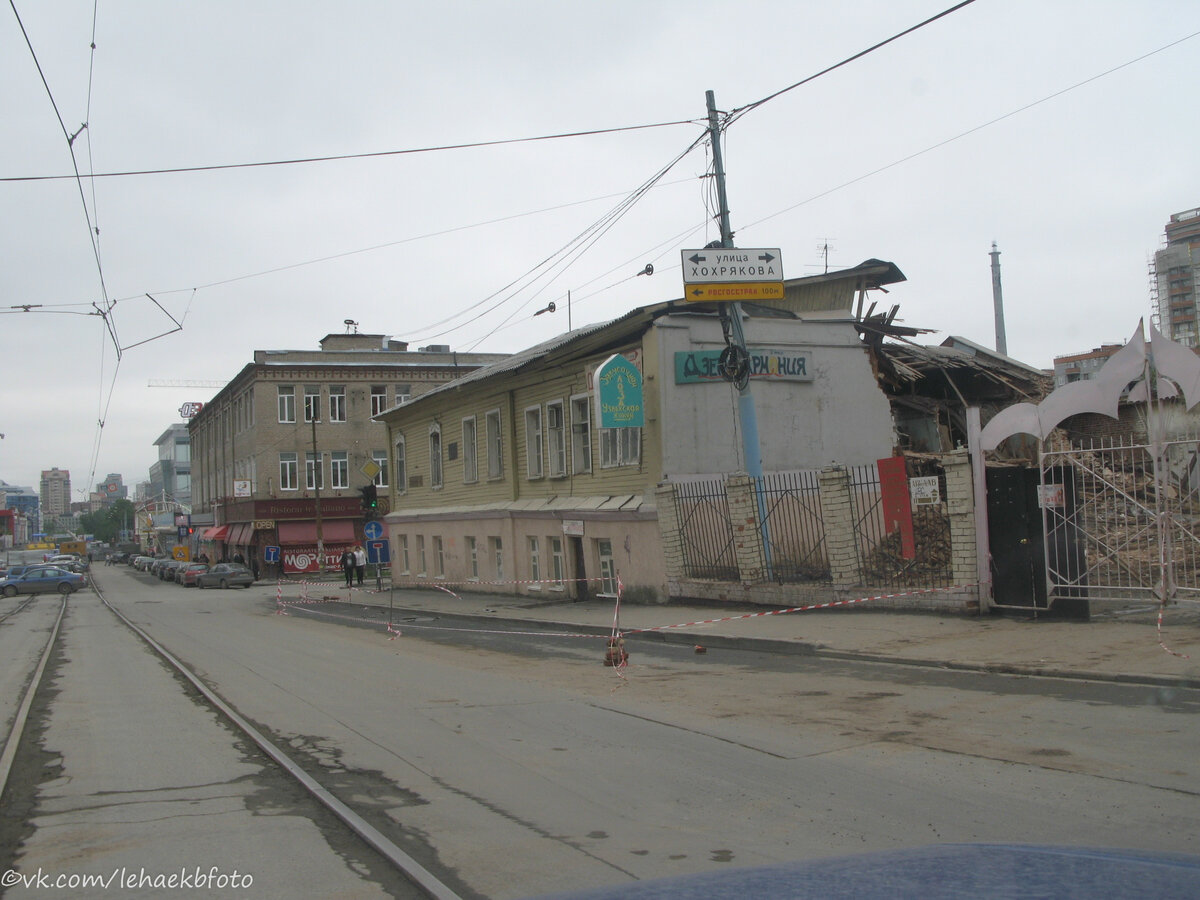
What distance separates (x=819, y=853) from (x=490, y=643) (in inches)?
497

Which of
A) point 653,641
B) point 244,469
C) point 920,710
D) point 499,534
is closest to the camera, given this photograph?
point 920,710

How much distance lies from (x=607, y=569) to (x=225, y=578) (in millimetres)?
32173

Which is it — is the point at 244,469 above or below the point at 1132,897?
above

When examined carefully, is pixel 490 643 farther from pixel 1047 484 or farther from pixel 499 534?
pixel 499 534

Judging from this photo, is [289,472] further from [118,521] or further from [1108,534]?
[118,521]

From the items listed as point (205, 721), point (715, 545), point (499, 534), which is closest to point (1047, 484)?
point (715, 545)

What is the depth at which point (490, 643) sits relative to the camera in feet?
56.6

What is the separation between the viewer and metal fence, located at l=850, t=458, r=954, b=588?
1644cm

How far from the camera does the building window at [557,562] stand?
2616 cm

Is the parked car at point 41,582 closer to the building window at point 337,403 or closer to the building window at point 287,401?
the building window at point 287,401

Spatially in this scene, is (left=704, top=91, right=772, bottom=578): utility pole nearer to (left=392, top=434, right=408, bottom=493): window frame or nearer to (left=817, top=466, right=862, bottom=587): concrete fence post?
(left=817, top=466, right=862, bottom=587): concrete fence post

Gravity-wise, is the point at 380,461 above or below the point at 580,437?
above

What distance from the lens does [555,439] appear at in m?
26.7

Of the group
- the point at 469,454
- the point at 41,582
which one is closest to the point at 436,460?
the point at 469,454
